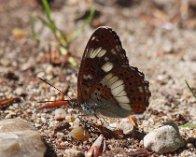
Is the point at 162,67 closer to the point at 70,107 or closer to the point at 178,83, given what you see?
the point at 178,83

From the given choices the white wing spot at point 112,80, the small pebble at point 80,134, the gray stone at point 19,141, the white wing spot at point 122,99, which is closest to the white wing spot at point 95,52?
the white wing spot at point 112,80

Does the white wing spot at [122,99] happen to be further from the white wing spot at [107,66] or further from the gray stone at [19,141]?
the gray stone at [19,141]

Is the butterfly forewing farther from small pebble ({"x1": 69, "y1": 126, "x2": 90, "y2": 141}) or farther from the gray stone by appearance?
the gray stone

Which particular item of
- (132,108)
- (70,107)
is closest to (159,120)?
(132,108)

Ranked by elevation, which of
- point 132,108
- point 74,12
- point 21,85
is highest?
point 74,12

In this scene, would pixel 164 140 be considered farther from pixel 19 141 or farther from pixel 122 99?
pixel 19 141

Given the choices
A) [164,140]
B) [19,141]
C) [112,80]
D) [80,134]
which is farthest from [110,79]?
[19,141]

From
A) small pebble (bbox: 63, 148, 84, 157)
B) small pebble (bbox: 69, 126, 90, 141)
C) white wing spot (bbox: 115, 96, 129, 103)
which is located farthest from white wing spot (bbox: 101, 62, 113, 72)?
small pebble (bbox: 63, 148, 84, 157)
